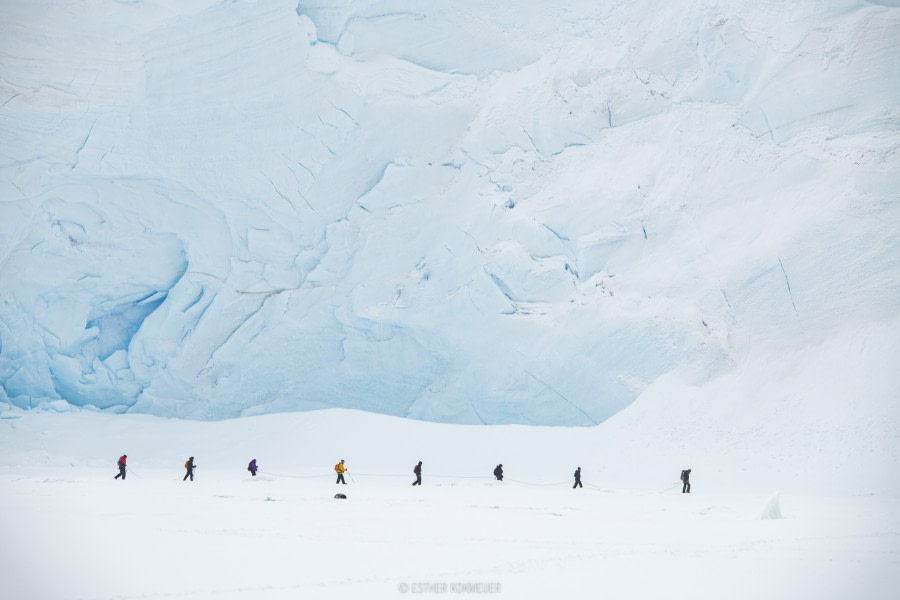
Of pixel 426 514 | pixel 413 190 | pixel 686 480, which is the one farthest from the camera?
pixel 413 190

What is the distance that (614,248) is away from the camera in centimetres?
2131

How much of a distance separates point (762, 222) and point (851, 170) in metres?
2.30

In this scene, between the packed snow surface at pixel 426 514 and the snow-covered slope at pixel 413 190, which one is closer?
the packed snow surface at pixel 426 514

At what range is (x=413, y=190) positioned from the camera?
77.3 ft

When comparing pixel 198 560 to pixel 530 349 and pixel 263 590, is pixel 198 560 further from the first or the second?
pixel 530 349

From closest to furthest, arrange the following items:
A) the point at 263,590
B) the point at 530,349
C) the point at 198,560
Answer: the point at 263,590, the point at 198,560, the point at 530,349

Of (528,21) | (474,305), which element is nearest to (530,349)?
(474,305)

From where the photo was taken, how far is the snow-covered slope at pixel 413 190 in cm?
2033

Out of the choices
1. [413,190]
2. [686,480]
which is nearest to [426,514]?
[686,480]

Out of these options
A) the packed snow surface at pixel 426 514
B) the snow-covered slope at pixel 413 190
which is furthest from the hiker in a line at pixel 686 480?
the snow-covered slope at pixel 413 190

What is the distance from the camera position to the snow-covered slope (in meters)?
20.3

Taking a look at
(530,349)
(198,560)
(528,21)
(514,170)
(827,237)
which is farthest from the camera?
(528,21)

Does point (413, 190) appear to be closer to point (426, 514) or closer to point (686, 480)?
point (686, 480)

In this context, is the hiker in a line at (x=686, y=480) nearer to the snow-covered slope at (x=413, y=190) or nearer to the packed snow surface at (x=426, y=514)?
the packed snow surface at (x=426, y=514)
